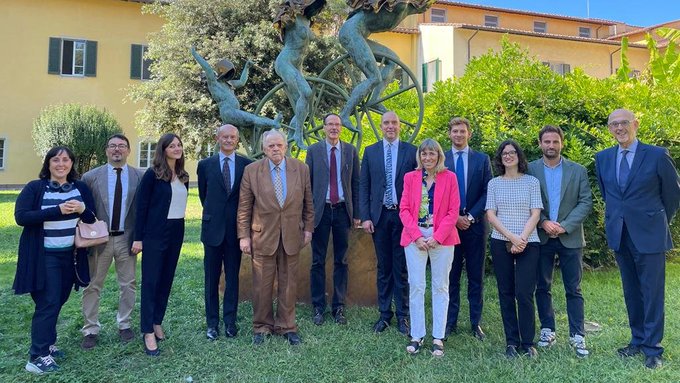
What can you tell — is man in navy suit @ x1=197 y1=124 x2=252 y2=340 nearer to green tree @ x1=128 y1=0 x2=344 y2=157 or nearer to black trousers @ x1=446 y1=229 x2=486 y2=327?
black trousers @ x1=446 y1=229 x2=486 y2=327

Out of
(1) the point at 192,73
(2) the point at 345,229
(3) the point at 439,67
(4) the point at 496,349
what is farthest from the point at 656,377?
(3) the point at 439,67

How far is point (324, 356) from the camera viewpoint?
389 centimetres

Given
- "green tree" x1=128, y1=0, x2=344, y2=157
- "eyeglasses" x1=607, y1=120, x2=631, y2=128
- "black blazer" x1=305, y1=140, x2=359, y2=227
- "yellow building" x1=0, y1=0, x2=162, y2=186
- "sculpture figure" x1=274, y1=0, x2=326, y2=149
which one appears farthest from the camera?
"yellow building" x1=0, y1=0, x2=162, y2=186

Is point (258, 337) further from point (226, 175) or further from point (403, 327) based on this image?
point (226, 175)

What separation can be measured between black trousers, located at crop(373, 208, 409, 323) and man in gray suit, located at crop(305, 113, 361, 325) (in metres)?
0.35

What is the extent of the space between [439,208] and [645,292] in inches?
68.2

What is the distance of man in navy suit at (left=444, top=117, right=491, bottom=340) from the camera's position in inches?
170

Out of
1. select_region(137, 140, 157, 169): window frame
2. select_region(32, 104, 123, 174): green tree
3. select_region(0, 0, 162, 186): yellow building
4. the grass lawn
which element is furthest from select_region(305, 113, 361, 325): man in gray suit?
select_region(0, 0, 162, 186): yellow building

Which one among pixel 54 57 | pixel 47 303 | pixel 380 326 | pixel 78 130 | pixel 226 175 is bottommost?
pixel 380 326

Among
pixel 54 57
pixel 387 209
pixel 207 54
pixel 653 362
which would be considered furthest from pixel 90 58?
pixel 653 362

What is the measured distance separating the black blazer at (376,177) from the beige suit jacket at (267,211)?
0.61 meters

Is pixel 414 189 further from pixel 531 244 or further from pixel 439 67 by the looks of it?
pixel 439 67

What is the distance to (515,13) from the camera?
30141 mm

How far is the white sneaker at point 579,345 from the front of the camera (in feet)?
12.8
